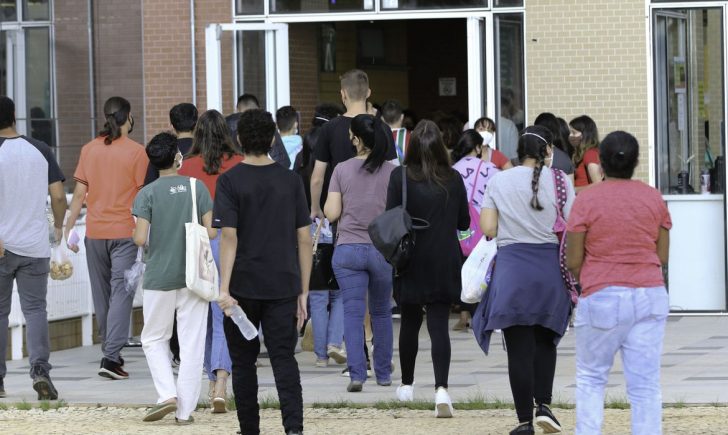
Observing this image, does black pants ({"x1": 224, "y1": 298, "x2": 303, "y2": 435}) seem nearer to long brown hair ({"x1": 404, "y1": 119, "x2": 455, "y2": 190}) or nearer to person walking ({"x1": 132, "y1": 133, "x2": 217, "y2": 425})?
person walking ({"x1": 132, "y1": 133, "x2": 217, "y2": 425})

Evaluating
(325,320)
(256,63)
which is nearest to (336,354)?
(325,320)

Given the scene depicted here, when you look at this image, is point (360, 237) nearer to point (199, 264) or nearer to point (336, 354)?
point (199, 264)

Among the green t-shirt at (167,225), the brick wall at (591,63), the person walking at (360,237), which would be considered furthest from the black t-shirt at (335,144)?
the brick wall at (591,63)

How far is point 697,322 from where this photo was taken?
490 inches

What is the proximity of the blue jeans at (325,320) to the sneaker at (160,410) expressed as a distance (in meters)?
2.27

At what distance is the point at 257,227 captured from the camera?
6742 mm

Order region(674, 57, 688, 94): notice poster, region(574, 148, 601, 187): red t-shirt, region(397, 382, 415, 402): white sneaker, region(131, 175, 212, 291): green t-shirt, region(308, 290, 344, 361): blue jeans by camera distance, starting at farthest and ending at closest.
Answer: region(674, 57, 688, 94): notice poster, region(574, 148, 601, 187): red t-shirt, region(308, 290, 344, 361): blue jeans, region(397, 382, 415, 402): white sneaker, region(131, 175, 212, 291): green t-shirt

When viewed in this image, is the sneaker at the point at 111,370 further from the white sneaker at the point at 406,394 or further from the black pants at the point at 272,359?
the black pants at the point at 272,359

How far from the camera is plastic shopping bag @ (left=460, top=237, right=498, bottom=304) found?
24.6 ft

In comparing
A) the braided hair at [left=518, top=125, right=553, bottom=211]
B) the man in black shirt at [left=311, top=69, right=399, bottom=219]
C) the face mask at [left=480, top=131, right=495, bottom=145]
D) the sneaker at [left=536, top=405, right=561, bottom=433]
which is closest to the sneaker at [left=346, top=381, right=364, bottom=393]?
the man in black shirt at [left=311, top=69, right=399, bottom=219]

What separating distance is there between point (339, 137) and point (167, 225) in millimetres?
1847

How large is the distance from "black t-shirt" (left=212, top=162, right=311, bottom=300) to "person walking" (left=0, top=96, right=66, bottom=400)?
2.46 m

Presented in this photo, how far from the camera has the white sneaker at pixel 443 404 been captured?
784cm

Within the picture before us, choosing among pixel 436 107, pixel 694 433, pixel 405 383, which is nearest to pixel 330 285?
pixel 405 383
